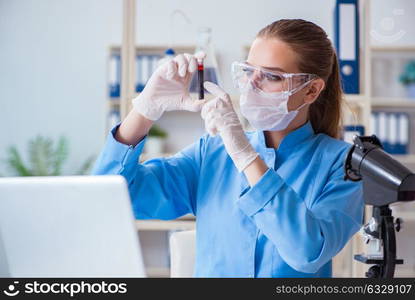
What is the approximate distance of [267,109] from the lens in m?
1.35

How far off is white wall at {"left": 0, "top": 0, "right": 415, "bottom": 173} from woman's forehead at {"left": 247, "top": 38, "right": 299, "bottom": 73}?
3.12m

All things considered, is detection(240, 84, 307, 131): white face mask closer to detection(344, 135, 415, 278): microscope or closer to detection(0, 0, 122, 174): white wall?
detection(344, 135, 415, 278): microscope

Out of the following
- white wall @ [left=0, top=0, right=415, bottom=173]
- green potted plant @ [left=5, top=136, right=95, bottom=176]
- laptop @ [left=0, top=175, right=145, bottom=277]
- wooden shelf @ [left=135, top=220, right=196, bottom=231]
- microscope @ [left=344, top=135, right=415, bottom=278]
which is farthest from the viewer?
white wall @ [left=0, top=0, right=415, bottom=173]

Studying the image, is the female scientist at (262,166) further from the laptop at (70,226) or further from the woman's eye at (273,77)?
the laptop at (70,226)

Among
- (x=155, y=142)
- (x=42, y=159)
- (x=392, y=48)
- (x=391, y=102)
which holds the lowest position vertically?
(x=42, y=159)

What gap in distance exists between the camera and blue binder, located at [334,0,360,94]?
8.56 feet

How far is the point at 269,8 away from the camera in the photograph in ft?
14.4

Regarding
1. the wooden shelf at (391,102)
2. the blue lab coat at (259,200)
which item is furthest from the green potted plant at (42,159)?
the blue lab coat at (259,200)

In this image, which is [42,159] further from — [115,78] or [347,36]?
[347,36]

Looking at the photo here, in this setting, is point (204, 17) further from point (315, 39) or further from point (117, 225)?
point (117, 225)

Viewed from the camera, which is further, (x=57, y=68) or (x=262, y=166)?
(x=57, y=68)

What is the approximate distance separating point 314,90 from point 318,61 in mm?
67

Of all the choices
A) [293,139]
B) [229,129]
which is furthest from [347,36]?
[229,129]

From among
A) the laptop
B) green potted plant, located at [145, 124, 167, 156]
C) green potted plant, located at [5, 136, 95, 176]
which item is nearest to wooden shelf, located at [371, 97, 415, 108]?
green potted plant, located at [145, 124, 167, 156]
